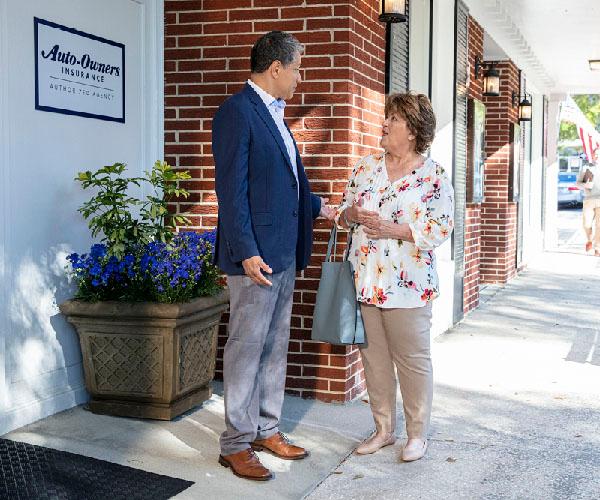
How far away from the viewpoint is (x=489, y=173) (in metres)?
12.2

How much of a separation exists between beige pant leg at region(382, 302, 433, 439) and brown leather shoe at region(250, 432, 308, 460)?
0.56 metres

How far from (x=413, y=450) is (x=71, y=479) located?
1599 millimetres

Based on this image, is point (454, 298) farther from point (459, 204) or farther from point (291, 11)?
point (291, 11)

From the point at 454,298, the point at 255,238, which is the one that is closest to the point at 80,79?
the point at 255,238

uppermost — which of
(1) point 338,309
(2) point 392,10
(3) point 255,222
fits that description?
(2) point 392,10

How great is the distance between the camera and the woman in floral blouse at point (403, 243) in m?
4.29

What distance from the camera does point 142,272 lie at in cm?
484

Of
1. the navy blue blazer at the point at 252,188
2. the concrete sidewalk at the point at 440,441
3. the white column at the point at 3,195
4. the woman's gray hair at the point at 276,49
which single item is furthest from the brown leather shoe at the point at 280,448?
the woman's gray hair at the point at 276,49

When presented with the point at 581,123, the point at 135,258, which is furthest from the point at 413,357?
the point at 581,123

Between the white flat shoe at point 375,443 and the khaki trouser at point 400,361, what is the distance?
34 millimetres

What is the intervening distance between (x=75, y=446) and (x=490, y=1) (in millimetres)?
6503

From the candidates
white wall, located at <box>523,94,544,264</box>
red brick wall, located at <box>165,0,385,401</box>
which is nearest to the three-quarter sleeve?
red brick wall, located at <box>165,0,385,401</box>

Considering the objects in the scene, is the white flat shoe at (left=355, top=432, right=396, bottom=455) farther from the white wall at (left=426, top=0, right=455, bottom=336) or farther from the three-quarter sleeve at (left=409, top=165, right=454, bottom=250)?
the white wall at (left=426, top=0, right=455, bottom=336)

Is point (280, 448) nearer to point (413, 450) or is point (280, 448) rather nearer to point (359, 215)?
point (413, 450)
